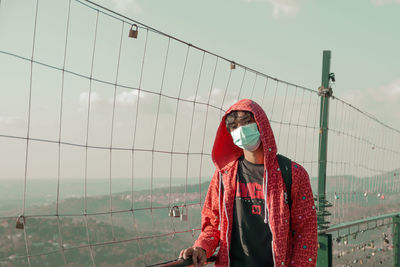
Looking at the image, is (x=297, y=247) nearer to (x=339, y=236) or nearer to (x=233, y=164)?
(x=233, y=164)

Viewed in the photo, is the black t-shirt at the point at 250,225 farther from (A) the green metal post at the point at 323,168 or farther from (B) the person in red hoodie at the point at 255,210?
(A) the green metal post at the point at 323,168

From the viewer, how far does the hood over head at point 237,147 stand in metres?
2.15

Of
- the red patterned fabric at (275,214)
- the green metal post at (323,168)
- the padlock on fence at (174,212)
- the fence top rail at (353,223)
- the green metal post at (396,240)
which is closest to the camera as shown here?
the red patterned fabric at (275,214)

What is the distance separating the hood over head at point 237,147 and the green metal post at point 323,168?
166 centimetres

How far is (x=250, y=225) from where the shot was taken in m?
2.18

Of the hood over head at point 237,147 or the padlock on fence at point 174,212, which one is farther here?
the padlock on fence at point 174,212

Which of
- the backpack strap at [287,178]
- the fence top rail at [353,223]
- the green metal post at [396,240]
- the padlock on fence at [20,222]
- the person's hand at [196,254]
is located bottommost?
the green metal post at [396,240]

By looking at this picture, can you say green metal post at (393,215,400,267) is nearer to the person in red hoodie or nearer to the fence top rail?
the fence top rail

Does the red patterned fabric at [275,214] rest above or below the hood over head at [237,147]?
below

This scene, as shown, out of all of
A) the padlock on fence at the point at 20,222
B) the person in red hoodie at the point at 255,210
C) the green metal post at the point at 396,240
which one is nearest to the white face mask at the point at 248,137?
the person in red hoodie at the point at 255,210

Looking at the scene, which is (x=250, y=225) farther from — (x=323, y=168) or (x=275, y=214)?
(x=323, y=168)

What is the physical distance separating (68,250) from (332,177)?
2.81 m

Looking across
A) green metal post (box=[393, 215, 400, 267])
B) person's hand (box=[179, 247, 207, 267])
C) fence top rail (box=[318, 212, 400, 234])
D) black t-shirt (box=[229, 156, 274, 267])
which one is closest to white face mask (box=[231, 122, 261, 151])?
black t-shirt (box=[229, 156, 274, 267])

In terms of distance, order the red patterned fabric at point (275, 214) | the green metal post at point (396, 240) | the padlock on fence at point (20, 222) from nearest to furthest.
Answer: the padlock on fence at point (20, 222) < the red patterned fabric at point (275, 214) < the green metal post at point (396, 240)
